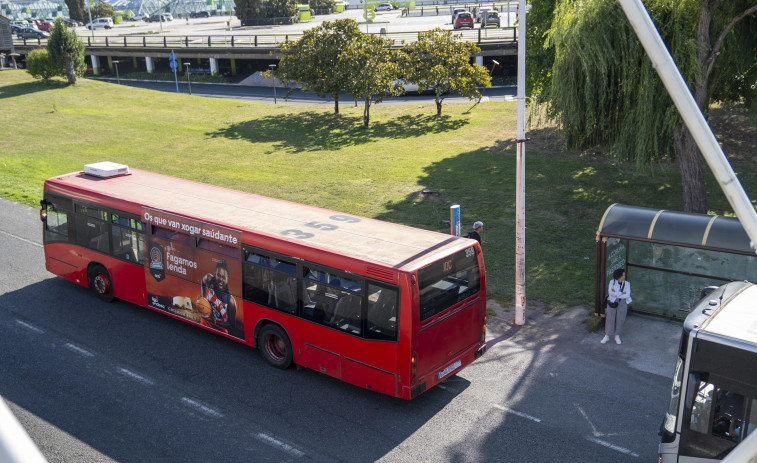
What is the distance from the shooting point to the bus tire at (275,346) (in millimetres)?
12695

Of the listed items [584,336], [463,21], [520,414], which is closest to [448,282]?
[520,414]

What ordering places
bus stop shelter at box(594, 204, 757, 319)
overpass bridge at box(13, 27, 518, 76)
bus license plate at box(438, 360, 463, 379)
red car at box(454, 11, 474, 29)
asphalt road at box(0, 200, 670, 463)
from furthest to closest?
1. red car at box(454, 11, 474, 29)
2. overpass bridge at box(13, 27, 518, 76)
3. bus stop shelter at box(594, 204, 757, 319)
4. bus license plate at box(438, 360, 463, 379)
5. asphalt road at box(0, 200, 670, 463)

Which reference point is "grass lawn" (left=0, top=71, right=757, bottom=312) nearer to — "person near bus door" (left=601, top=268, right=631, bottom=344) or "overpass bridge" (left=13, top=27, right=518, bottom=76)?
"person near bus door" (left=601, top=268, right=631, bottom=344)

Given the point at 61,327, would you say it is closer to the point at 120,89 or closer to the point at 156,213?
the point at 156,213

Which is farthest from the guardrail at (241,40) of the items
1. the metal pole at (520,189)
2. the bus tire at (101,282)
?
the bus tire at (101,282)

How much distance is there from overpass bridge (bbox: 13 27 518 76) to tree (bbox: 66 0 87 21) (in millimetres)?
34073

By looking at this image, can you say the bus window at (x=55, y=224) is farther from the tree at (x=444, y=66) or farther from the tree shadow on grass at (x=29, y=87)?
the tree shadow on grass at (x=29, y=87)

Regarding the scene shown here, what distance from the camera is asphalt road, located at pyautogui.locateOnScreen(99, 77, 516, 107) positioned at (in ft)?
136

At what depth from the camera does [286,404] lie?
38.3 ft

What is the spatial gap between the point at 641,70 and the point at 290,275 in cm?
1191

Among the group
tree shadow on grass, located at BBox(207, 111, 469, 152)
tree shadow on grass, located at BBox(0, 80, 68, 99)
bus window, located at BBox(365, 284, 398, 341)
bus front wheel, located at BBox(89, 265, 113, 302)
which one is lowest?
bus front wheel, located at BBox(89, 265, 113, 302)

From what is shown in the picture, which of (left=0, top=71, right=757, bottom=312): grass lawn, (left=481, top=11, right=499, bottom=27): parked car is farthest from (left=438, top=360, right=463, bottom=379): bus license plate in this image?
(left=481, top=11, right=499, bottom=27): parked car

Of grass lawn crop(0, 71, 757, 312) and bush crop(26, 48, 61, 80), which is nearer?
grass lawn crop(0, 71, 757, 312)

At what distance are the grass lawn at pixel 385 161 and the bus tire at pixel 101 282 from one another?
854 centimetres
